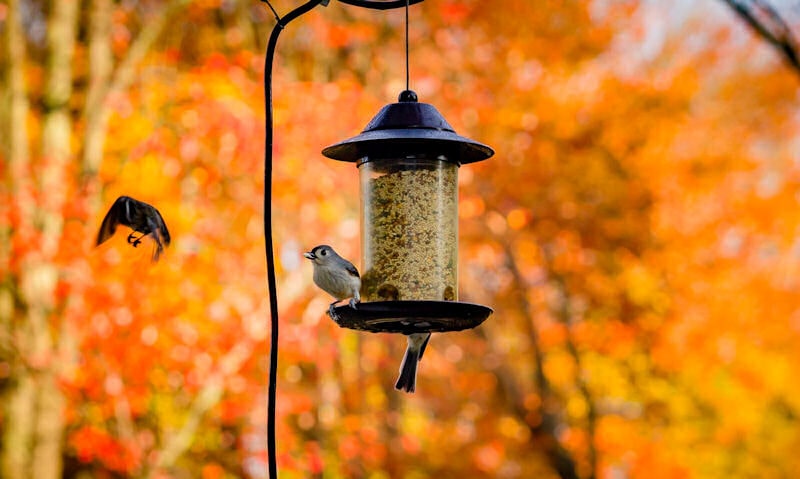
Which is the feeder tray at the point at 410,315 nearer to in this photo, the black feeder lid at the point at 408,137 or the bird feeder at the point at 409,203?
the bird feeder at the point at 409,203

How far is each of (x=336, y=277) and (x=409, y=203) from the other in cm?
39

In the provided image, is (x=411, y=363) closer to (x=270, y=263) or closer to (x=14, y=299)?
(x=270, y=263)

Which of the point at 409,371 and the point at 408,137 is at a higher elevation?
the point at 408,137

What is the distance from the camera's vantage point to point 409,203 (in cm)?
354

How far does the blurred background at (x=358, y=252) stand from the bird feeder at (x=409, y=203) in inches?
231

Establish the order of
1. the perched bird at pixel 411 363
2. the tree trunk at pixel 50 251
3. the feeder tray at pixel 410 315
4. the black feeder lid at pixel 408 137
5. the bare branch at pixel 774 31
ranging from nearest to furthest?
the feeder tray at pixel 410 315
the black feeder lid at pixel 408 137
the perched bird at pixel 411 363
the bare branch at pixel 774 31
the tree trunk at pixel 50 251

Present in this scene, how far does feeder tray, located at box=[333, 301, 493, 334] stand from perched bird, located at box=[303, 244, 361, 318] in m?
0.11

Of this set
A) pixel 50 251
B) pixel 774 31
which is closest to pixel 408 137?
pixel 774 31

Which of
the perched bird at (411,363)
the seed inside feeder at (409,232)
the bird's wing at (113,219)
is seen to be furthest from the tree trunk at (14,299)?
the seed inside feeder at (409,232)

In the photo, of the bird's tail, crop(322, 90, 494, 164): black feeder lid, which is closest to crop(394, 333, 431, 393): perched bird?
the bird's tail

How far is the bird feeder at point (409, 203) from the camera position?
3.34 m

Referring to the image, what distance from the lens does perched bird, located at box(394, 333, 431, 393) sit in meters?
3.74

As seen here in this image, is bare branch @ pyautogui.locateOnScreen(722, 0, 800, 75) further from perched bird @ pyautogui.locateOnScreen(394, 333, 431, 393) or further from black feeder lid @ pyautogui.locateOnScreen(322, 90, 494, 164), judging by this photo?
perched bird @ pyautogui.locateOnScreen(394, 333, 431, 393)

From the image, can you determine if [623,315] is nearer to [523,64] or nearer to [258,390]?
[523,64]
